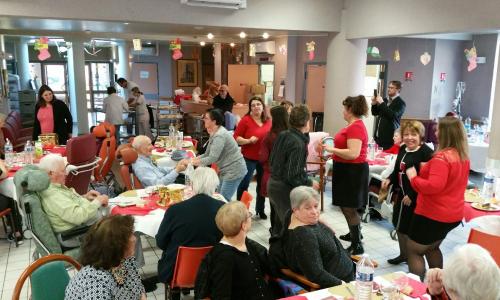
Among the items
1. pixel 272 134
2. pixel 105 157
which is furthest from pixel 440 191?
pixel 105 157

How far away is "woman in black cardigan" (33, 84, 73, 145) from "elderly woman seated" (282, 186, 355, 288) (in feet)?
16.7

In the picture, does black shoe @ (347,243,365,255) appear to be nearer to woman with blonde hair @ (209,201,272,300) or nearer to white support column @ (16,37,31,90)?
woman with blonde hair @ (209,201,272,300)

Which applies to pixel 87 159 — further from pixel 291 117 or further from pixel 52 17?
pixel 291 117

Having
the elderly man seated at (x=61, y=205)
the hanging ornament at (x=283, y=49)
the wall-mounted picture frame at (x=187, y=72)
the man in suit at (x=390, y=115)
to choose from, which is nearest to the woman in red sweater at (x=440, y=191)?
the elderly man seated at (x=61, y=205)

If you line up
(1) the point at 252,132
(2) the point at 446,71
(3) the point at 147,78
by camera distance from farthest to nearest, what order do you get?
1. (3) the point at 147,78
2. (2) the point at 446,71
3. (1) the point at 252,132

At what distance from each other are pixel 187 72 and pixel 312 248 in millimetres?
16227

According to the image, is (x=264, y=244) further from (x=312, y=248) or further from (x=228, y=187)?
(x=312, y=248)

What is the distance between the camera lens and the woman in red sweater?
302 centimetres

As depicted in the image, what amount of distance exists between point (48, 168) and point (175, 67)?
1524 centimetres

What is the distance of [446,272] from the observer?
1780 mm

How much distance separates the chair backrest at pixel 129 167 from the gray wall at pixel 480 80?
28.2 ft

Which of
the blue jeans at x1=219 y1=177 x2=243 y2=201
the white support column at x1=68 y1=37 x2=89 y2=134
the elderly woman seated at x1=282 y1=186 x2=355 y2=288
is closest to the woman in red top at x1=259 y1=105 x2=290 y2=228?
the blue jeans at x1=219 y1=177 x2=243 y2=201

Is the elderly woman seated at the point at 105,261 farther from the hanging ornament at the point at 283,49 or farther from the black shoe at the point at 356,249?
the hanging ornament at the point at 283,49

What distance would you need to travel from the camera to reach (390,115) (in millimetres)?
6441
